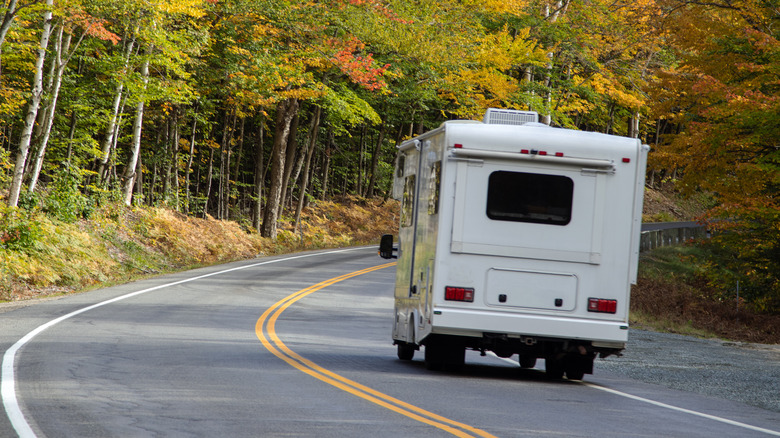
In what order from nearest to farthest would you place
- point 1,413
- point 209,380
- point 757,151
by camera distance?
point 1,413, point 209,380, point 757,151

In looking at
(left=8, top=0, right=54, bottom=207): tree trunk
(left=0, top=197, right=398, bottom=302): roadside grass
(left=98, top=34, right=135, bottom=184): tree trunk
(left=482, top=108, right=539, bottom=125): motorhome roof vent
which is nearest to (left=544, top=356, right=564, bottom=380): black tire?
(left=482, top=108, right=539, bottom=125): motorhome roof vent

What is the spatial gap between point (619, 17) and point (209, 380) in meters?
27.1

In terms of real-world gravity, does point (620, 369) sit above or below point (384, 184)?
below

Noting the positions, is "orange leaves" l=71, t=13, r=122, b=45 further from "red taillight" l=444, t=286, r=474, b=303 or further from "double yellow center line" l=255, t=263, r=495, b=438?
"red taillight" l=444, t=286, r=474, b=303

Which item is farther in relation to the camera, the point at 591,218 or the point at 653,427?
the point at 591,218

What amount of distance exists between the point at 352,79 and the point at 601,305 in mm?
22831

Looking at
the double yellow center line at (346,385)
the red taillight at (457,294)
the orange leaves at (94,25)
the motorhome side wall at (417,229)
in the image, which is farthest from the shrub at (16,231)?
the red taillight at (457,294)

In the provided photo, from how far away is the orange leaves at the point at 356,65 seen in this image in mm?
31625

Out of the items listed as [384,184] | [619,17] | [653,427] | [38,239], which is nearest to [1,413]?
[653,427]

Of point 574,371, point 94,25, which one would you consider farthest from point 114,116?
point 574,371

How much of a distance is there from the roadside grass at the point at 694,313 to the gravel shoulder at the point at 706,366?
8.25 ft

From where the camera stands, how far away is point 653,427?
8.34 metres

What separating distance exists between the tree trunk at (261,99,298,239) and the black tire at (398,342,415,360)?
2465 cm

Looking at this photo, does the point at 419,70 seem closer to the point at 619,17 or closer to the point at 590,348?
the point at 619,17
